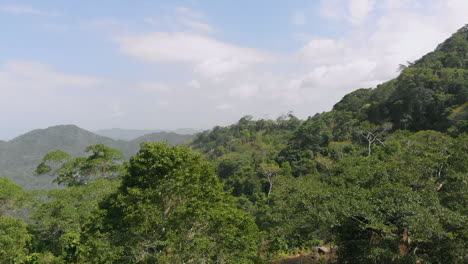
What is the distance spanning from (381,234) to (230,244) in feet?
16.4

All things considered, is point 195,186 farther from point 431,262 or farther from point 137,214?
point 431,262

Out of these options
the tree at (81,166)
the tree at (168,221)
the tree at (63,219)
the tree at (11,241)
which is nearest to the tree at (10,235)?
the tree at (11,241)

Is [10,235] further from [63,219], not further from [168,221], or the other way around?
[168,221]

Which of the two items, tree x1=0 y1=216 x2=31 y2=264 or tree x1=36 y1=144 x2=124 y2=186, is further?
tree x1=36 y1=144 x2=124 y2=186

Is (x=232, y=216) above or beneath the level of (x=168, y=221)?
beneath

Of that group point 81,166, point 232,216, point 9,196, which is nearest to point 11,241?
point 9,196

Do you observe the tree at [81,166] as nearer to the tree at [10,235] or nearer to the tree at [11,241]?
the tree at [10,235]

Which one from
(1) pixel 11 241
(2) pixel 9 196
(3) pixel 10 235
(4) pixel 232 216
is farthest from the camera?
(2) pixel 9 196

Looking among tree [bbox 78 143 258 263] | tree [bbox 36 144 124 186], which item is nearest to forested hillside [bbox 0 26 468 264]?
tree [bbox 78 143 258 263]

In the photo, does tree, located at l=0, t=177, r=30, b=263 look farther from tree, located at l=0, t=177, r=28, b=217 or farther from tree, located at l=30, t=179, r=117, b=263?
tree, located at l=30, t=179, r=117, b=263

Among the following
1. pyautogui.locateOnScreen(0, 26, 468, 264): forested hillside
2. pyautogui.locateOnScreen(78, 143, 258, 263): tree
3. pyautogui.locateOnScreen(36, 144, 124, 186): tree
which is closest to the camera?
pyautogui.locateOnScreen(0, 26, 468, 264): forested hillside

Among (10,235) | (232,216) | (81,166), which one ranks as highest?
(81,166)

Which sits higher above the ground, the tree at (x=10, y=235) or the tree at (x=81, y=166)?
the tree at (x=81, y=166)

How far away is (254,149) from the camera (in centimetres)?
7138
